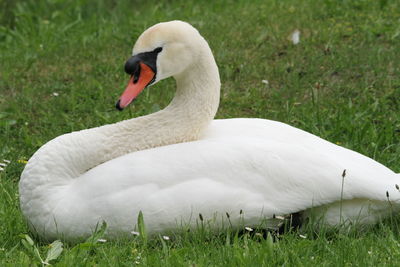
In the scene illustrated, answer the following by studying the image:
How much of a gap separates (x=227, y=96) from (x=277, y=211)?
9.30 feet

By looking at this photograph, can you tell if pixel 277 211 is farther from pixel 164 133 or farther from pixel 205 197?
pixel 164 133

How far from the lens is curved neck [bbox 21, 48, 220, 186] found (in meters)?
4.72

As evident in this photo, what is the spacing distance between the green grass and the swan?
0.13 meters

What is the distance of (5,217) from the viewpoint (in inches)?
188

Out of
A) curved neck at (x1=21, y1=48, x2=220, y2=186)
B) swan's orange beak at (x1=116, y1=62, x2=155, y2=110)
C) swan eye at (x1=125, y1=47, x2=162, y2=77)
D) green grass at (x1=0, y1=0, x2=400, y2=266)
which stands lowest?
green grass at (x1=0, y1=0, x2=400, y2=266)

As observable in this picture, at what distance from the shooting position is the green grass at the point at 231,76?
182 inches

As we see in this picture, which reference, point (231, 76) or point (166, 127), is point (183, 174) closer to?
point (166, 127)

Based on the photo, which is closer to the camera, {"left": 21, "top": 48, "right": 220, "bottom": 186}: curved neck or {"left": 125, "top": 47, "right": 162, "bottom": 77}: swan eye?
{"left": 125, "top": 47, "right": 162, "bottom": 77}: swan eye

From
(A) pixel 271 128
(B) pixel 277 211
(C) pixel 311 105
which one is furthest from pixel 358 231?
(C) pixel 311 105

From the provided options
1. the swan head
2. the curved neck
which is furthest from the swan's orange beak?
the curved neck

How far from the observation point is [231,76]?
24.5ft

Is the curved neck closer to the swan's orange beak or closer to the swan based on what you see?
the swan

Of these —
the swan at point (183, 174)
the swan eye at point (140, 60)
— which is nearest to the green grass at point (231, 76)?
the swan at point (183, 174)

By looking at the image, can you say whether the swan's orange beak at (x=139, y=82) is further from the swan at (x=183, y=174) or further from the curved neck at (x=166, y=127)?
the curved neck at (x=166, y=127)
